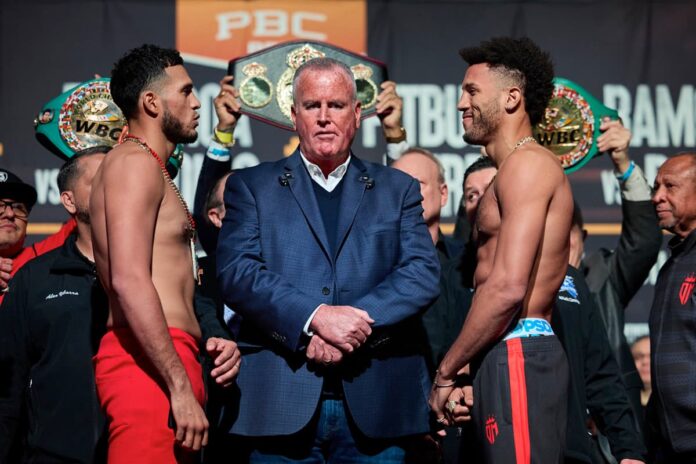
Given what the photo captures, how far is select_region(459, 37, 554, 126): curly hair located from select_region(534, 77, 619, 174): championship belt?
88 cm

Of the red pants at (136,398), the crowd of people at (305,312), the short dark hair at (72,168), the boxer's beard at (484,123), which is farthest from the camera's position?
the short dark hair at (72,168)

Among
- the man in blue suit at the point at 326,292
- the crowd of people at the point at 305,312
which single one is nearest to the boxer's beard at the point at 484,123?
the crowd of people at the point at 305,312

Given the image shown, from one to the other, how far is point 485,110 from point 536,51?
328 millimetres

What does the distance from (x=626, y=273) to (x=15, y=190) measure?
2.92 m

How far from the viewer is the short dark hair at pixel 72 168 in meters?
4.51

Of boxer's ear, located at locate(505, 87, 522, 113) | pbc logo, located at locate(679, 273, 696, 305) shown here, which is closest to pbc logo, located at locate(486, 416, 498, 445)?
boxer's ear, located at locate(505, 87, 522, 113)

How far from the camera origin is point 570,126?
485cm

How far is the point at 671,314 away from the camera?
14.5ft

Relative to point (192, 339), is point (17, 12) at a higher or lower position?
higher

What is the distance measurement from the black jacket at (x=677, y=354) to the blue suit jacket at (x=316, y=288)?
1275mm

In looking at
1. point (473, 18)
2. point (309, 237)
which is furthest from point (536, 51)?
point (473, 18)

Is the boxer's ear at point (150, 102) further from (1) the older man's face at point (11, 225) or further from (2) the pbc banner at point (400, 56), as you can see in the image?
(2) the pbc banner at point (400, 56)

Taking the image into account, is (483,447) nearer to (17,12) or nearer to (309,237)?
(309,237)

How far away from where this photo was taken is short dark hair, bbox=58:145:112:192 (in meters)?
4.51
